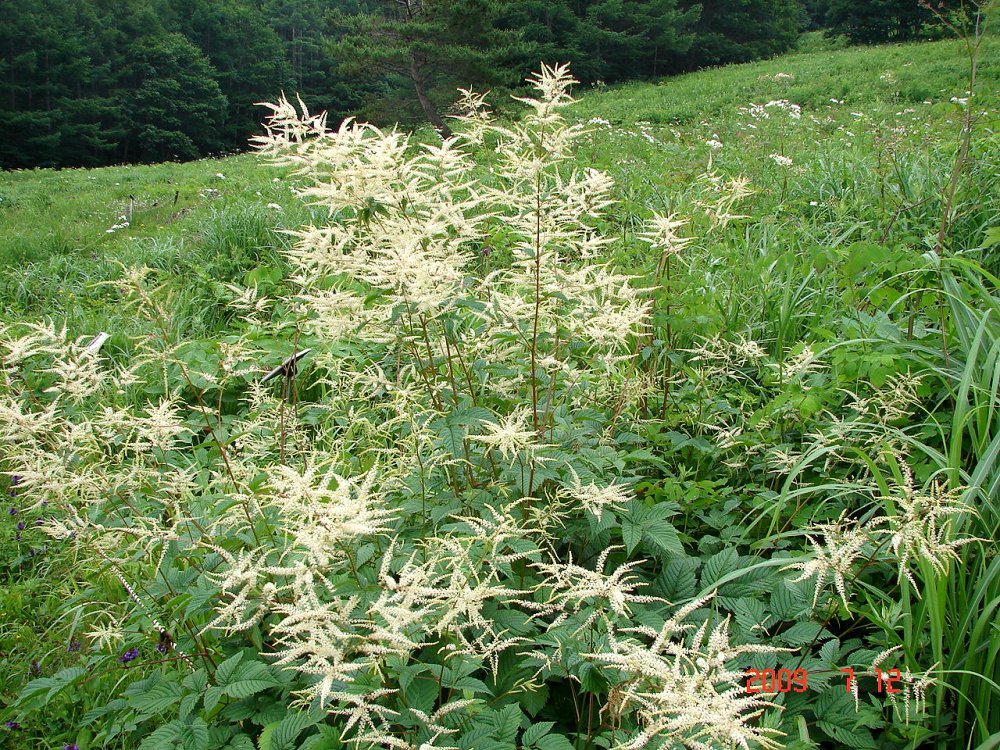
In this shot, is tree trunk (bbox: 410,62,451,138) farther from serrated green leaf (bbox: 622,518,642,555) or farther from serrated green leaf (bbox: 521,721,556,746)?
serrated green leaf (bbox: 521,721,556,746)

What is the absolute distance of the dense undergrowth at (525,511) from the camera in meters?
1.42

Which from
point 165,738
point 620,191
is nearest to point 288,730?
point 165,738

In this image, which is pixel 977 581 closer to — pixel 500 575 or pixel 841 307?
pixel 500 575

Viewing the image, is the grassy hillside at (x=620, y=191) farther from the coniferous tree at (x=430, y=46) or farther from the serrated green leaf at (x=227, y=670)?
the coniferous tree at (x=430, y=46)

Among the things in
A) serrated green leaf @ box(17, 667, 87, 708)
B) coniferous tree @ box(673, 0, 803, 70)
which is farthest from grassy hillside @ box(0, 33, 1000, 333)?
coniferous tree @ box(673, 0, 803, 70)

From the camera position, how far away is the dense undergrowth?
142 cm

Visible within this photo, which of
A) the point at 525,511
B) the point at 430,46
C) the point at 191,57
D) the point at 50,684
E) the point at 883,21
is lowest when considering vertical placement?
the point at 50,684

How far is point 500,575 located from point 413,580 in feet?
2.59

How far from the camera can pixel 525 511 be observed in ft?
6.53

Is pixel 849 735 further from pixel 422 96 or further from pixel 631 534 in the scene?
pixel 422 96

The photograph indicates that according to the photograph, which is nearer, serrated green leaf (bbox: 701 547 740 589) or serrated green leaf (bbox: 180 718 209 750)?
serrated green leaf (bbox: 180 718 209 750)

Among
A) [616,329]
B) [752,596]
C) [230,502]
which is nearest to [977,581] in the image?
[752,596]

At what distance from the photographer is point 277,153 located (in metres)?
2.11
